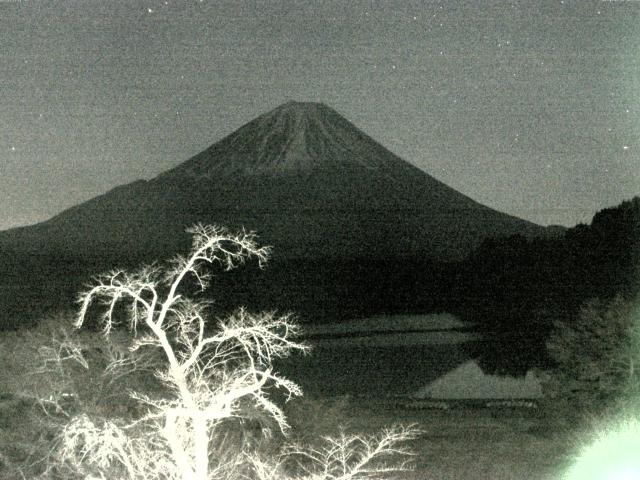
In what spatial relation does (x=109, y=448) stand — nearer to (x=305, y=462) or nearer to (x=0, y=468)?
(x=0, y=468)

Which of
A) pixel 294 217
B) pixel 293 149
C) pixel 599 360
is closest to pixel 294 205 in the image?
pixel 294 217

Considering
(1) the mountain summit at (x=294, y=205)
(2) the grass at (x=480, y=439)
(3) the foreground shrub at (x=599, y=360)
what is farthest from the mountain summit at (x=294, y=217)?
(3) the foreground shrub at (x=599, y=360)

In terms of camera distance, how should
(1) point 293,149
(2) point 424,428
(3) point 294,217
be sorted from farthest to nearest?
1. (1) point 293,149
2. (3) point 294,217
3. (2) point 424,428

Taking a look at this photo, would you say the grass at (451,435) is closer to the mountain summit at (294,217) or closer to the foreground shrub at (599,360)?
the foreground shrub at (599,360)

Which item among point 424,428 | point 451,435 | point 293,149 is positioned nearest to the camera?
point 451,435

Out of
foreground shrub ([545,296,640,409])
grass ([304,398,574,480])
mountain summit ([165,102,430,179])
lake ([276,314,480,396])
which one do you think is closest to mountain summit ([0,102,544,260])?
mountain summit ([165,102,430,179])

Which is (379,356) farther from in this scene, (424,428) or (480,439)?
(480,439)

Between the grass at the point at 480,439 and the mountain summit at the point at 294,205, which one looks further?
the mountain summit at the point at 294,205

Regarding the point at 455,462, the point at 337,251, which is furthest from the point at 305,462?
the point at 337,251
